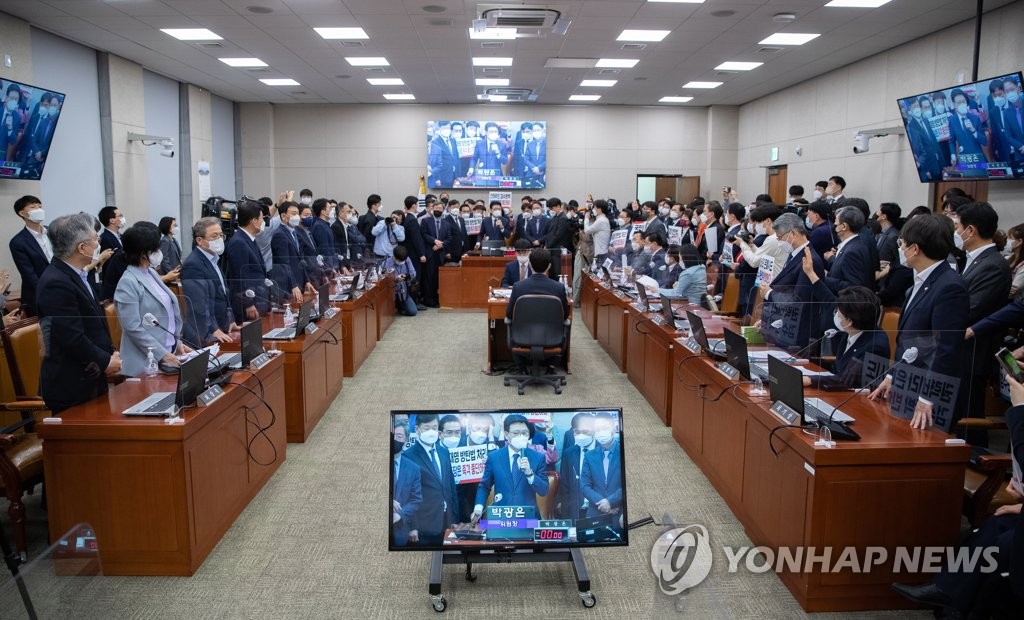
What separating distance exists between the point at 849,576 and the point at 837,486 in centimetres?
40

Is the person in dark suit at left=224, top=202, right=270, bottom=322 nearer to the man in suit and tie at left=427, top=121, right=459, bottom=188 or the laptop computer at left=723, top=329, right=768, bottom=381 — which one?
the laptop computer at left=723, top=329, right=768, bottom=381

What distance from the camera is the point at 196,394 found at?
325 centimetres

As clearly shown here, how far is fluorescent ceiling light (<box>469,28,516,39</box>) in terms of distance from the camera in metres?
8.41

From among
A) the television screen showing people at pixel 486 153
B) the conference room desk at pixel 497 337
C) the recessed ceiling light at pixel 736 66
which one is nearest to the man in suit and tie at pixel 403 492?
the conference room desk at pixel 497 337

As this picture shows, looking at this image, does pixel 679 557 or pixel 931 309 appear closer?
pixel 679 557

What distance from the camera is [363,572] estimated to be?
3242 millimetres

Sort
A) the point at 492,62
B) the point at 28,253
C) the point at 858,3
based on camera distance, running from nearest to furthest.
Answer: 1. the point at 28,253
2. the point at 858,3
3. the point at 492,62

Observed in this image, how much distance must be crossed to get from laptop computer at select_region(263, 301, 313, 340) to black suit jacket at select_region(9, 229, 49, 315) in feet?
9.34

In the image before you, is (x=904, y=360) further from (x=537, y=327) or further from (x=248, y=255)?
(x=248, y=255)

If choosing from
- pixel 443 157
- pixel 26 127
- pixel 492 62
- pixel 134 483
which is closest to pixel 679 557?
pixel 134 483

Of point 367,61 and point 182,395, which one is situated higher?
point 367,61

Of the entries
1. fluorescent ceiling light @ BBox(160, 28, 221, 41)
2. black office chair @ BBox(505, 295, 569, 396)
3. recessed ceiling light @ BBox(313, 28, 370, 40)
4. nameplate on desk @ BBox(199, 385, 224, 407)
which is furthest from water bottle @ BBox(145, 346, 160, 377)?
fluorescent ceiling light @ BBox(160, 28, 221, 41)

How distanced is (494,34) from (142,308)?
646 centimetres

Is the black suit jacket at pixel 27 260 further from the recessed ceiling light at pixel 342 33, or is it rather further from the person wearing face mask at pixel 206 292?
the recessed ceiling light at pixel 342 33
